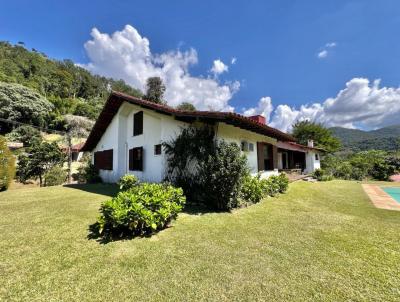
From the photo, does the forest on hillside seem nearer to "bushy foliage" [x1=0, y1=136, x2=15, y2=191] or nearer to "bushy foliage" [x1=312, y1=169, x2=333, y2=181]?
"bushy foliage" [x1=0, y1=136, x2=15, y2=191]

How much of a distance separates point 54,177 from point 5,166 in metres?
4.75

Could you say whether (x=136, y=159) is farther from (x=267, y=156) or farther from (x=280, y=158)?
(x=280, y=158)

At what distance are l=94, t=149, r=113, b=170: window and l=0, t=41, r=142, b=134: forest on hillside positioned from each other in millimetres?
32655

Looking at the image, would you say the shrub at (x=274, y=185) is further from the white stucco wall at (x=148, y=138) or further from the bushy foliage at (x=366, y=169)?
the bushy foliage at (x=366, y=169)

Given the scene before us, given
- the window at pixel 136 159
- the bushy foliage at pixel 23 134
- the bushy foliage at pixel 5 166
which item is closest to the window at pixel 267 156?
the window at pixel 136 159

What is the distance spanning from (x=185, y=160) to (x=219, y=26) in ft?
26.9

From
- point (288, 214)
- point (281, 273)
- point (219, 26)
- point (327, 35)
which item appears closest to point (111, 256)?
point (281, 273)

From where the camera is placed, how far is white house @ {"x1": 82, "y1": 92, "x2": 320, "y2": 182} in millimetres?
8695

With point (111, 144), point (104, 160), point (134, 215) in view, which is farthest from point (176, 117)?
point (104, 160)

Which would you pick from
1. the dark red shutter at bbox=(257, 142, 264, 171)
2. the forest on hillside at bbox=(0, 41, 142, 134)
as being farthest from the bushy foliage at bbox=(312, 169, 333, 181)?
the forest on hillside at bbox=(0, 41, 142, 134)

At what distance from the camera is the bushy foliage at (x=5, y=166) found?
11383 mm

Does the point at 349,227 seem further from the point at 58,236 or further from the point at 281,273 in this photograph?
the point at 58,236

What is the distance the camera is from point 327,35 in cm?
1105

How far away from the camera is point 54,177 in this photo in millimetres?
16172
